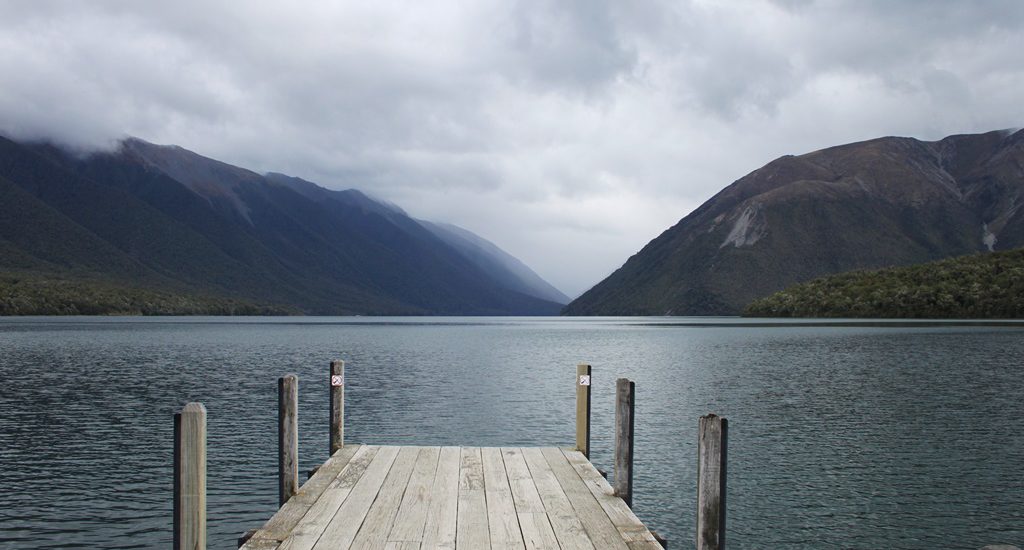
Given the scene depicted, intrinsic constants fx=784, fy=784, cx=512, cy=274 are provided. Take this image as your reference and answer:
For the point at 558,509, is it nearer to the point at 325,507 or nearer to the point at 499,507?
the point at 499,507

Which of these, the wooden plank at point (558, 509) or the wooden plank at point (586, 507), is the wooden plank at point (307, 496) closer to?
the wooden plank at point (558, 509)

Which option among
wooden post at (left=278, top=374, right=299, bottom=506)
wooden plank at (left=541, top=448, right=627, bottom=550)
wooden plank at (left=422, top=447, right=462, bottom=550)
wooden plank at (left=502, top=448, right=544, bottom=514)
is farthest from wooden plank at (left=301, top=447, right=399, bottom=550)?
wooden plank at (left=541, top=448, right=627, bottom=550)

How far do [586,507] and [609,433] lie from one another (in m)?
17.6

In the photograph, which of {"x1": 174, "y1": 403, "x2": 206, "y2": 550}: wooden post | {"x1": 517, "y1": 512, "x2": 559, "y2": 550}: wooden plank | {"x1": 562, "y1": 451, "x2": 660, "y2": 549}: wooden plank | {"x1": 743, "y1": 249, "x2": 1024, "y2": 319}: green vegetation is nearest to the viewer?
A: {"x1": 174, "y1": 403, "x2": 206, "y2": 550}: wooden post

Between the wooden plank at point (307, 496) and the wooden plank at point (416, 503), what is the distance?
3.39 feet

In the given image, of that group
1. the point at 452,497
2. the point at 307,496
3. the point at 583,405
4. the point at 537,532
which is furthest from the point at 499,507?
the point at 583,405

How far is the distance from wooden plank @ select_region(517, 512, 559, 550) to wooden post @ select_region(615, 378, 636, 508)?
257cm

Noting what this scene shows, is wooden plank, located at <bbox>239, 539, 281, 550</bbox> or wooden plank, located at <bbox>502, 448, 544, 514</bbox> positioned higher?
wooden plank, located at <bbox>239, 539, 281, 550</bbox>

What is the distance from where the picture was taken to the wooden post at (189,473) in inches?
354

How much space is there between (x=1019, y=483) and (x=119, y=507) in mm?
23599

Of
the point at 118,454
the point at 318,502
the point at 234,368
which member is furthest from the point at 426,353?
the point at 318,502

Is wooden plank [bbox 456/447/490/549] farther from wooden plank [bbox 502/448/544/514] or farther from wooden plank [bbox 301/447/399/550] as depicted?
wooden plank [bbox 301/447/399/550]

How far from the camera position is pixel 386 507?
11.9 meters

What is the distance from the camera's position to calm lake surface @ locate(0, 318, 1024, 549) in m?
18.0
